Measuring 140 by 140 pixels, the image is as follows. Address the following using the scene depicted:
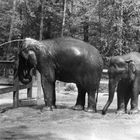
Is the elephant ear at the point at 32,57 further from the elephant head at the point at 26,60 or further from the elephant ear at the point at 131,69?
the elephant ear at the point at 131,69

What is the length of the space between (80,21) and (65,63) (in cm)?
2147

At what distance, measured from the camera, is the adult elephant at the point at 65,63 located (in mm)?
8727

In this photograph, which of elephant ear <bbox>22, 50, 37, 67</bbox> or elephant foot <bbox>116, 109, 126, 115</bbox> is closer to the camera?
elephant foot <bbox>116, 109, 126, 115</bbox>

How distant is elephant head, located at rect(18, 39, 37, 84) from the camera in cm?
898

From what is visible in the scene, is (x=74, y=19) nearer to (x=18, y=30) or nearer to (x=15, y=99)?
(x=18, y=30)

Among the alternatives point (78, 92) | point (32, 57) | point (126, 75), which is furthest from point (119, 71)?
point (32, 57)

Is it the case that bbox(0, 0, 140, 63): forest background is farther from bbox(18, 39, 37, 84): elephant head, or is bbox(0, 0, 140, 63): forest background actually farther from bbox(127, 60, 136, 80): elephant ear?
bbox(127, 60, 136, 80): elephant ear

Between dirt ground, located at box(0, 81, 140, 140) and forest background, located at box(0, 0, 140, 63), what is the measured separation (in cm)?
1183

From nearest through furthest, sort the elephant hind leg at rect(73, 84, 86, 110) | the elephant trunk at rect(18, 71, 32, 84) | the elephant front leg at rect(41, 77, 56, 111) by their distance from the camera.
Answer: the elephant front leg at rect(41, 77, 56, 111) < the elephant hind leg at rect(73, 84, 86, 110) < the elephant trunk at rect(18, 71, 32, 84)

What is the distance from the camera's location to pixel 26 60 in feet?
30.4

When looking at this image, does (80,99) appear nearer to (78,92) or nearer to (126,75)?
(78,92)

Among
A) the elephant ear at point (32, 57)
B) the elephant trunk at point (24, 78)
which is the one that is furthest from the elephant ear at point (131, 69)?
the elephant trunk at point (24, 78)

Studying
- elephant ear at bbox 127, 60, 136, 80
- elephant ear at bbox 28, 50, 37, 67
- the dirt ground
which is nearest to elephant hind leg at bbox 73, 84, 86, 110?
the dirt ground

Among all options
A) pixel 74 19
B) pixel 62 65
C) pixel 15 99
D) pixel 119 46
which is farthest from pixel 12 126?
pixel 74 19
